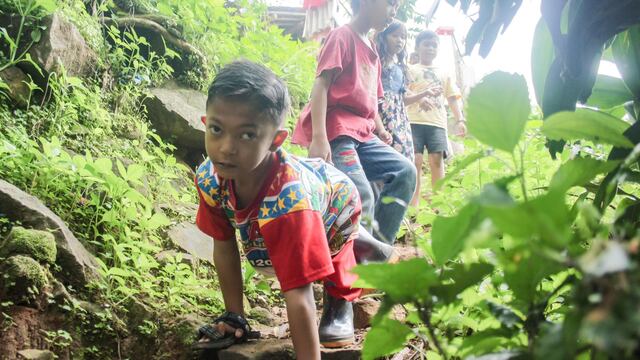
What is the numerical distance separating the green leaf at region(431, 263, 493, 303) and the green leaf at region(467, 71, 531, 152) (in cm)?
14

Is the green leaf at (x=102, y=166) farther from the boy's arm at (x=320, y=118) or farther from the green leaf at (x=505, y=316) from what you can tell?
the green leaf at (x=505, y=316)

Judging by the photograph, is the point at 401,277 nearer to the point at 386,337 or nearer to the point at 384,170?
the point at 386,337

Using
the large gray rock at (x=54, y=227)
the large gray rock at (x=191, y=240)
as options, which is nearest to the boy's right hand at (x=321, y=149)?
the large gray rock at (x=191, y=240)

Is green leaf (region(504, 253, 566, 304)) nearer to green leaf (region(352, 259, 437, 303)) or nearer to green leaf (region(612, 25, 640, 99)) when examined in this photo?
green leaf (region(352, 259, 437, 303))

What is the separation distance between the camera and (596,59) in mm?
913

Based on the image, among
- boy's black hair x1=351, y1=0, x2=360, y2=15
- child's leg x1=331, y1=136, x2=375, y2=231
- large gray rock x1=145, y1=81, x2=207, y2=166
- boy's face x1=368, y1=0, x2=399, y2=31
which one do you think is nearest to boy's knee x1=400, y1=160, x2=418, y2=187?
child's leg x1=331, y1=136, x2=375, y2=231

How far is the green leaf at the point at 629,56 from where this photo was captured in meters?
1.03

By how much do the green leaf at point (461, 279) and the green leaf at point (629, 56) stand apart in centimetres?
72

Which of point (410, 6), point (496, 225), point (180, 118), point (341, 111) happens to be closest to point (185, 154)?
point (180, 118)

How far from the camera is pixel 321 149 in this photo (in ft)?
8.95

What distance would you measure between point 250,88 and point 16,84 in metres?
1.96

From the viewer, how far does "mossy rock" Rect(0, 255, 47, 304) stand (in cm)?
180

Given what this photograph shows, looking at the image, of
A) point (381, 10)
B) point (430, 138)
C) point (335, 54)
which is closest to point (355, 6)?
point (381, 10)

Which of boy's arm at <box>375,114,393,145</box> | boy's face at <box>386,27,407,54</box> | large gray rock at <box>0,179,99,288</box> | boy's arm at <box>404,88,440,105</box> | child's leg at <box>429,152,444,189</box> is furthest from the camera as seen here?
child's leg at <box>429,152,444,189</box>
